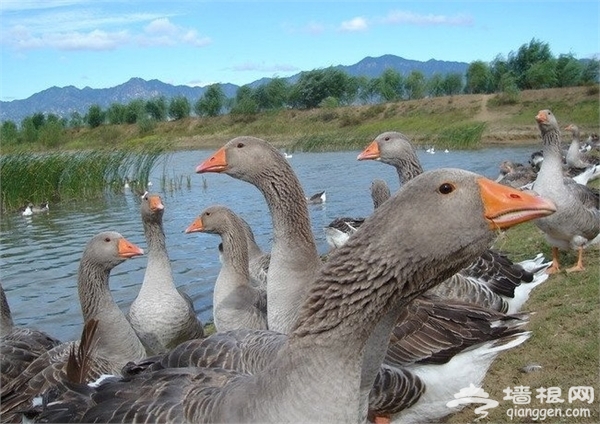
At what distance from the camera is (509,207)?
257 centimetres

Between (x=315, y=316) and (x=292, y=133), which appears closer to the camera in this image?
(x=315, y=316)

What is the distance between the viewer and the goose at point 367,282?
2.67 metres

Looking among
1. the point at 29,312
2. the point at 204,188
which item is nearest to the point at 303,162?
the point at 204,188

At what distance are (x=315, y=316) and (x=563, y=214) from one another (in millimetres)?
7210

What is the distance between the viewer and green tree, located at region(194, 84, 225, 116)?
92.3 meters

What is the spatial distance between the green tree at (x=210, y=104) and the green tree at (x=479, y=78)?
35217 mm

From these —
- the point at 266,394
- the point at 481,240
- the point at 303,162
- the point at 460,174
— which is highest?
the point at 460,174

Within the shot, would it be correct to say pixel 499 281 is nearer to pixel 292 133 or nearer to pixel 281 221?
pixel 281 221

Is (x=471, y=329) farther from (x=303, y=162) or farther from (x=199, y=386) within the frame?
(x=303, y=162)

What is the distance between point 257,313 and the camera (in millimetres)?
7039

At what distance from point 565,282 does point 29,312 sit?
8.74 m

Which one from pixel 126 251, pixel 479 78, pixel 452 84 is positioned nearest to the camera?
pixel 126 251

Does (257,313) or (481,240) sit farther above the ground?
(481,240)

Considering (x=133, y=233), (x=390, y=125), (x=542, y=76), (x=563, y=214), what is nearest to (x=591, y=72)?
(x=542, y=76)
